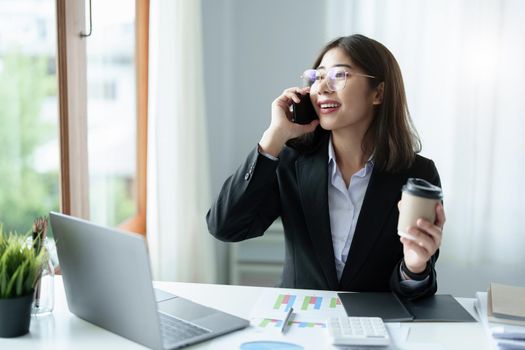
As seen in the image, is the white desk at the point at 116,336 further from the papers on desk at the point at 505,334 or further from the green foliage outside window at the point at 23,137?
the green foliage outside window at the point at 23,137

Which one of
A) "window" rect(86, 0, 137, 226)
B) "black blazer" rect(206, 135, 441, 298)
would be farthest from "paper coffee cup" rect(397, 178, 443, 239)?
"window" rect(86, 0, 137, 226)

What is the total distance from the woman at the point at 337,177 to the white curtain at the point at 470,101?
131 cm

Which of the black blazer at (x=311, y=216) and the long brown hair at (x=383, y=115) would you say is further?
the long brown hair at (x=383, y=115)

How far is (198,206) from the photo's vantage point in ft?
9.76

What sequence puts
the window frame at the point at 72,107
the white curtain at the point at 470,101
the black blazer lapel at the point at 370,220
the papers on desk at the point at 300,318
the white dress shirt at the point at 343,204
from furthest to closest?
the white curtain at the point at 470,101, the window frame at the point at 72,107, the white dress shirt at the point at 343,204, the black blazer lapel at the point at 370,220, the papers on desk at the point at 300,318

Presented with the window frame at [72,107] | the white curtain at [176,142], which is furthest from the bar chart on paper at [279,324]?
the white curtain at [176,142]

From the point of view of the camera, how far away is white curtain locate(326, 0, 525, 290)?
302 cm

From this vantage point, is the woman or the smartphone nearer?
the woman

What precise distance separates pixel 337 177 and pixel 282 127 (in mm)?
230

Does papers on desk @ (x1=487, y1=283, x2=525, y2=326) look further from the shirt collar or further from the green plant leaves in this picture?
the green plant leaves

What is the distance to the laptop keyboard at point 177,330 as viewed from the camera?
115 centimetres

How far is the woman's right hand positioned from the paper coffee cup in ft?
1.80

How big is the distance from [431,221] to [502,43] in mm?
2145

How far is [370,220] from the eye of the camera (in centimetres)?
163
